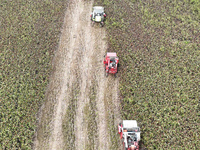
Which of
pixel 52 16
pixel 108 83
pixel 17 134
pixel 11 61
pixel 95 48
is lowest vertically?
pixel 17 134

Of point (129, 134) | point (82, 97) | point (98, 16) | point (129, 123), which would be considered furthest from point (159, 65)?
point (98, 16)

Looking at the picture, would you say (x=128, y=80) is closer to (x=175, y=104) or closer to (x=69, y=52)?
(x=175, y=104)

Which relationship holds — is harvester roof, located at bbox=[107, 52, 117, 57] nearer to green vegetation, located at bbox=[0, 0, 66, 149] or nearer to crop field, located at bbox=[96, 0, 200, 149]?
crop field, located at bbox=[96, 0, 200, 149]

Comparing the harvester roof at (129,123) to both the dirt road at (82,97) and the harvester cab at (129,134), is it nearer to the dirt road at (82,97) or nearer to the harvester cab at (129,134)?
the harvester cab at (129,134)

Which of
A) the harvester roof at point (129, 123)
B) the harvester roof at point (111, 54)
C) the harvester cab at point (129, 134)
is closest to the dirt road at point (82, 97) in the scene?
the harvester cab at point (129, 134)

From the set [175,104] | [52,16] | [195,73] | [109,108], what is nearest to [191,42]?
[195,73]

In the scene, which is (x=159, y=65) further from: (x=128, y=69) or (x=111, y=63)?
(x=111, y=63)

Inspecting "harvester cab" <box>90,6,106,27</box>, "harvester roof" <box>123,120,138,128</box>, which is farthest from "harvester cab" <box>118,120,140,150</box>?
"harvester cab" <box>90,6,106,27</box>
